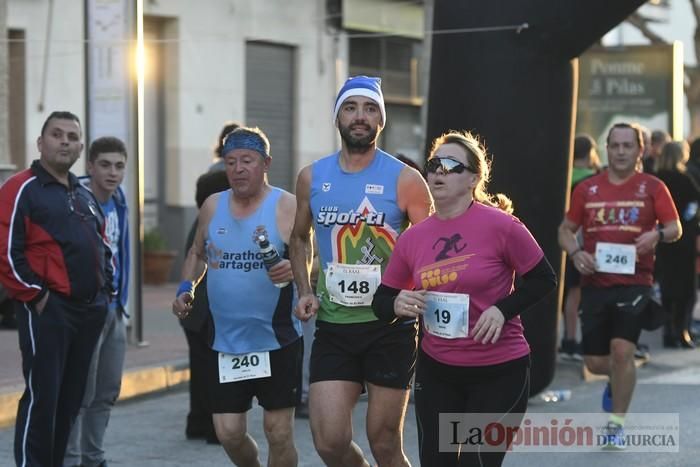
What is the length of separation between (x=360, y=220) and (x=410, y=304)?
826mm

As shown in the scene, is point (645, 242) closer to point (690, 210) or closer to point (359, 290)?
point (359, 290)

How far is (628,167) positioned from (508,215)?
10.8 feet

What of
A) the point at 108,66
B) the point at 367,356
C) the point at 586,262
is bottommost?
the point at 367,356

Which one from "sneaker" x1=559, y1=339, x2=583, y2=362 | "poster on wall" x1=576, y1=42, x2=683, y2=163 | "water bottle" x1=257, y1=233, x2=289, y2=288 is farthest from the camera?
"poster on wall" x1=576, y1=42, x2=683, y2=163

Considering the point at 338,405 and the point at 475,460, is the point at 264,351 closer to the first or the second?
the point at 338,405

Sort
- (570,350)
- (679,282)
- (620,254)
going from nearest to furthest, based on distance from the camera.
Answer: (620,254) → (570,350) → (679,282)

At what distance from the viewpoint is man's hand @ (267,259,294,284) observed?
668cm

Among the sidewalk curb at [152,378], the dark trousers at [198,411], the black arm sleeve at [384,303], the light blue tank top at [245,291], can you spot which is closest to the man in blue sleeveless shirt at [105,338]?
the dark trousers at [198,411]

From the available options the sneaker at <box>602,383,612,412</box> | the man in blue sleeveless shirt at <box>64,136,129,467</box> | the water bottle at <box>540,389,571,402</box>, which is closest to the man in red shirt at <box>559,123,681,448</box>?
the sneaker at <box>602,383,612,412</box>

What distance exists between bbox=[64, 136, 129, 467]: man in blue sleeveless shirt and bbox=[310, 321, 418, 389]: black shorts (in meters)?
1.83

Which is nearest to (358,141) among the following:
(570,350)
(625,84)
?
(570,350)

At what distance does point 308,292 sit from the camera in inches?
256

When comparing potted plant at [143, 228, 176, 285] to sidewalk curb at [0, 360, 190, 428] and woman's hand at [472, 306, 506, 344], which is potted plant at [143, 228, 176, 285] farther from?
woman's hand at [472, 306, 506, 344]

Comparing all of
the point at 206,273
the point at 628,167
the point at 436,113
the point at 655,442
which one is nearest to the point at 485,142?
the point at 436,113
